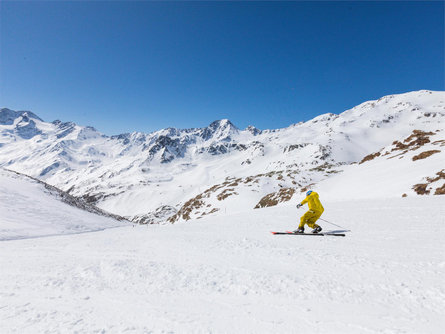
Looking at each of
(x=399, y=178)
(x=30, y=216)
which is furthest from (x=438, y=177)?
(x=30, y=216)

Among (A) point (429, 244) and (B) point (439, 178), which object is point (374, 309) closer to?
(A) point (429, 244)

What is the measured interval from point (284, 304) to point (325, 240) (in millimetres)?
5440

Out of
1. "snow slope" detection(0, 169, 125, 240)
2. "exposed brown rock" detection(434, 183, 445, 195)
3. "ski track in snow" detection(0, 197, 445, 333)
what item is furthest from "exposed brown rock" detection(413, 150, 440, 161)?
"snow slope" detection(0, 169, 125, 240)

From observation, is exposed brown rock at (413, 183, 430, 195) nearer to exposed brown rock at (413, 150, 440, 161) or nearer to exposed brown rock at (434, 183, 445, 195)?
exposed brown rock at (434, 183, 445, 195)

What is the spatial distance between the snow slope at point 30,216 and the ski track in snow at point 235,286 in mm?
5127

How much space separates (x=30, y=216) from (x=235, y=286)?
18.1 metres

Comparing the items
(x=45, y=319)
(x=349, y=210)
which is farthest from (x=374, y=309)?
(x=349, y=210)

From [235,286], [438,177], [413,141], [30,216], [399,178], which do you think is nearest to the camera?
[235,286]

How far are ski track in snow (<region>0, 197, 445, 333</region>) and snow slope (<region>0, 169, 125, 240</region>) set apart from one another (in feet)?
16.8

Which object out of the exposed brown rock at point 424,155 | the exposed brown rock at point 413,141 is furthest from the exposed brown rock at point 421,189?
the exposed brown rock at point 413,141

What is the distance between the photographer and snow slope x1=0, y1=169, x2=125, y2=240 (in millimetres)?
13594

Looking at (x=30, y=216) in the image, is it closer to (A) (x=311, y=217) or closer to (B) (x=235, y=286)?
(B) (x=235, y=286)

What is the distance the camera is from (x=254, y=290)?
5258 mm

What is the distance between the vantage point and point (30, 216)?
640 inches
